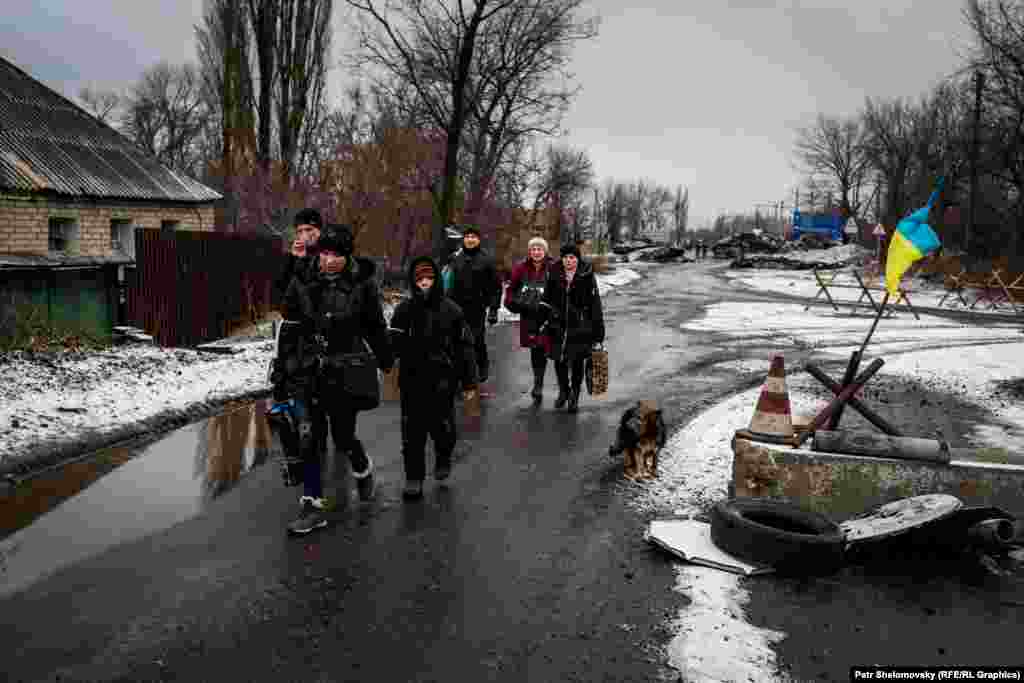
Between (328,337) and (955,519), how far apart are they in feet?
12.6

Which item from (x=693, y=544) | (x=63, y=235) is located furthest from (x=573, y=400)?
(x=63, y=235)

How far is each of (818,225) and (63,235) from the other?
5958 centimetres

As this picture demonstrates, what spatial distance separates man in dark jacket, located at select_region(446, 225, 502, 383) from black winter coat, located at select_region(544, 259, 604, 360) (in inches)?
25.3

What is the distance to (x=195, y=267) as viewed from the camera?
46.7 feet

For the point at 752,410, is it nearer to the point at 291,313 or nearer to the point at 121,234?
the point at 291,313

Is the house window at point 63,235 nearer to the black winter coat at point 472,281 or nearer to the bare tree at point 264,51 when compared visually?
the black winter coat at point 472,281

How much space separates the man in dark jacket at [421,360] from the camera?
5699 millimetres

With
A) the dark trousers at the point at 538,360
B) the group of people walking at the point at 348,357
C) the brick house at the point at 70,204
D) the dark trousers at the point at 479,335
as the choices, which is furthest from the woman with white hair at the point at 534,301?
the brick house at the point at 70,204

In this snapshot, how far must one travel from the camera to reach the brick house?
498 inches

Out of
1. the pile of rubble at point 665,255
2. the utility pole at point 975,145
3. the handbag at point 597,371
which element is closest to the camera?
the handbag at point 597,371

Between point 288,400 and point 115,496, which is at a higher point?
point 288,400

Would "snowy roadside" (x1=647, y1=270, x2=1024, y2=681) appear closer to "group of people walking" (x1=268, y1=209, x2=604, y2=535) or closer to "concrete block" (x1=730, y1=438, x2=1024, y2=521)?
"concrete block" (x1=730, y1=438, x2=1024, y2=521)

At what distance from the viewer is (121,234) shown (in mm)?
19016

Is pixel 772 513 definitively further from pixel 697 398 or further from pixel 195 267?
pixel 195 267
